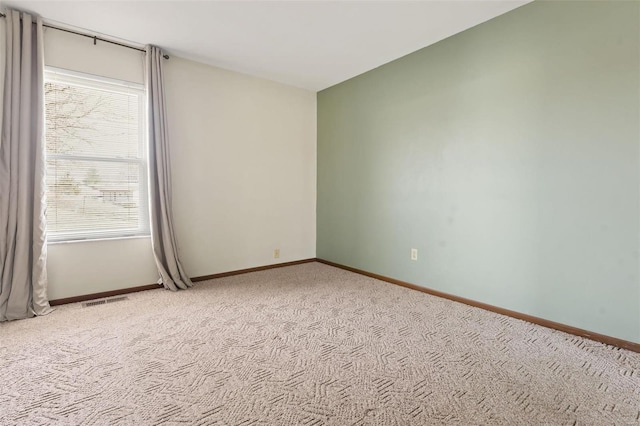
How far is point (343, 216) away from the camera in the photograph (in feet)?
13.8

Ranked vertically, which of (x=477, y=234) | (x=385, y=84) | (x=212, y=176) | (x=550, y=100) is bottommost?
(x=477, y=234)

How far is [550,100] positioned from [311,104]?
117 inches

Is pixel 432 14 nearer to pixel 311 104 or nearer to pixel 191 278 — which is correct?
pixel 311 104

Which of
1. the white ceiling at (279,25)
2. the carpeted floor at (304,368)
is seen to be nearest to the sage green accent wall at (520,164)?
the white ceiling at (279,25)

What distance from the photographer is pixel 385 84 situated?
11.8ft

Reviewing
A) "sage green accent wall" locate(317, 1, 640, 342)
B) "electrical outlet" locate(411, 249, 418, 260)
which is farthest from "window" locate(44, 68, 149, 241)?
"electrical outlet" locate(411, 249, 418, 260)

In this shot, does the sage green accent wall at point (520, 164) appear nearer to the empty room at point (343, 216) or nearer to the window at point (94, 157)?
the empty room at point (343, 216)

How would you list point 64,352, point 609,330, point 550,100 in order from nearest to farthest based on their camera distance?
point 64,352 → point 609,330 → point 550,100

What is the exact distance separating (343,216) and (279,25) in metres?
2.35

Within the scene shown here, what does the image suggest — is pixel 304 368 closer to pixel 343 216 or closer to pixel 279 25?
pixel 343 216

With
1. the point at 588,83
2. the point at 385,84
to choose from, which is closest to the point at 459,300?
the point at 588,83

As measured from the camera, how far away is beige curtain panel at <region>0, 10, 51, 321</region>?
2.49m

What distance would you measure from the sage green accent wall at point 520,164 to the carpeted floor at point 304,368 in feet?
1.27

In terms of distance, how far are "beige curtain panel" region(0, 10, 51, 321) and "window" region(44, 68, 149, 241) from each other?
0.17 m
